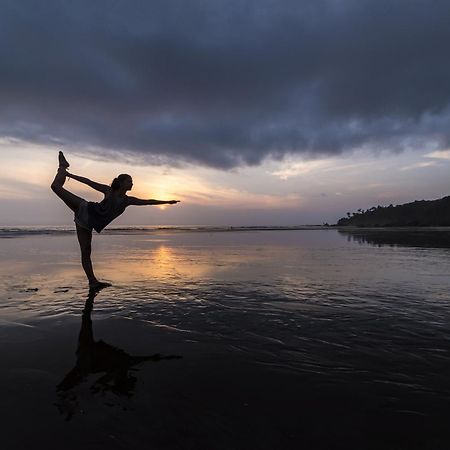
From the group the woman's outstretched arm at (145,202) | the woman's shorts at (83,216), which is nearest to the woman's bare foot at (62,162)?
the woman's shorts at (83,216)

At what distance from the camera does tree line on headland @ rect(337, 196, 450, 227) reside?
78.7m

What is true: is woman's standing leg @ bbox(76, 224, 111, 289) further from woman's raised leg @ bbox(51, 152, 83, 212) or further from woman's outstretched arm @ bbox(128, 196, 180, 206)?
woman's outstretched arm @ bbox(128, 196, 180, 206)

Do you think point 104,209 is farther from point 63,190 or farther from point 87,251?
point 87,251

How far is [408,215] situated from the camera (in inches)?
3686

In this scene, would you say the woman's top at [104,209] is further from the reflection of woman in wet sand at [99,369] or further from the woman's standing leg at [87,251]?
the reflection of woman in wet sand at [99,369]

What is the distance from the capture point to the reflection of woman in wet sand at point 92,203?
8180mm

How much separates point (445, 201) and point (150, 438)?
94.7m

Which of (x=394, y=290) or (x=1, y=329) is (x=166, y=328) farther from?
(x=394, y=290)

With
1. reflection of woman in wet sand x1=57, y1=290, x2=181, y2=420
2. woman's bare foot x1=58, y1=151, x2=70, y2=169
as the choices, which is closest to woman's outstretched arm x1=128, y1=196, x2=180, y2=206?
woman's bare foot x1=58, y1=151, x2=70, y2=169

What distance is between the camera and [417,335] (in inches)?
189

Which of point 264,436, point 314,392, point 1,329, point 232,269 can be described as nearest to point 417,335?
point 314,392

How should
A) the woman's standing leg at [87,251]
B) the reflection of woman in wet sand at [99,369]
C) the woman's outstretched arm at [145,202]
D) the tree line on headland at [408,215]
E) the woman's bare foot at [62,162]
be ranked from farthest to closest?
the tree line on headland at [408,215]
the woman's outstretched arm at [145,202]
the woman's standing leg at [87,251]
the woman's bare foot at [62,162]
the reflection of woman in wet sand at [99,369]

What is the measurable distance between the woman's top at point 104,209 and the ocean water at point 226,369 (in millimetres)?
1695

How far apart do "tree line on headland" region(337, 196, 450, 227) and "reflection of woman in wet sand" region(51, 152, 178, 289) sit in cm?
7999
